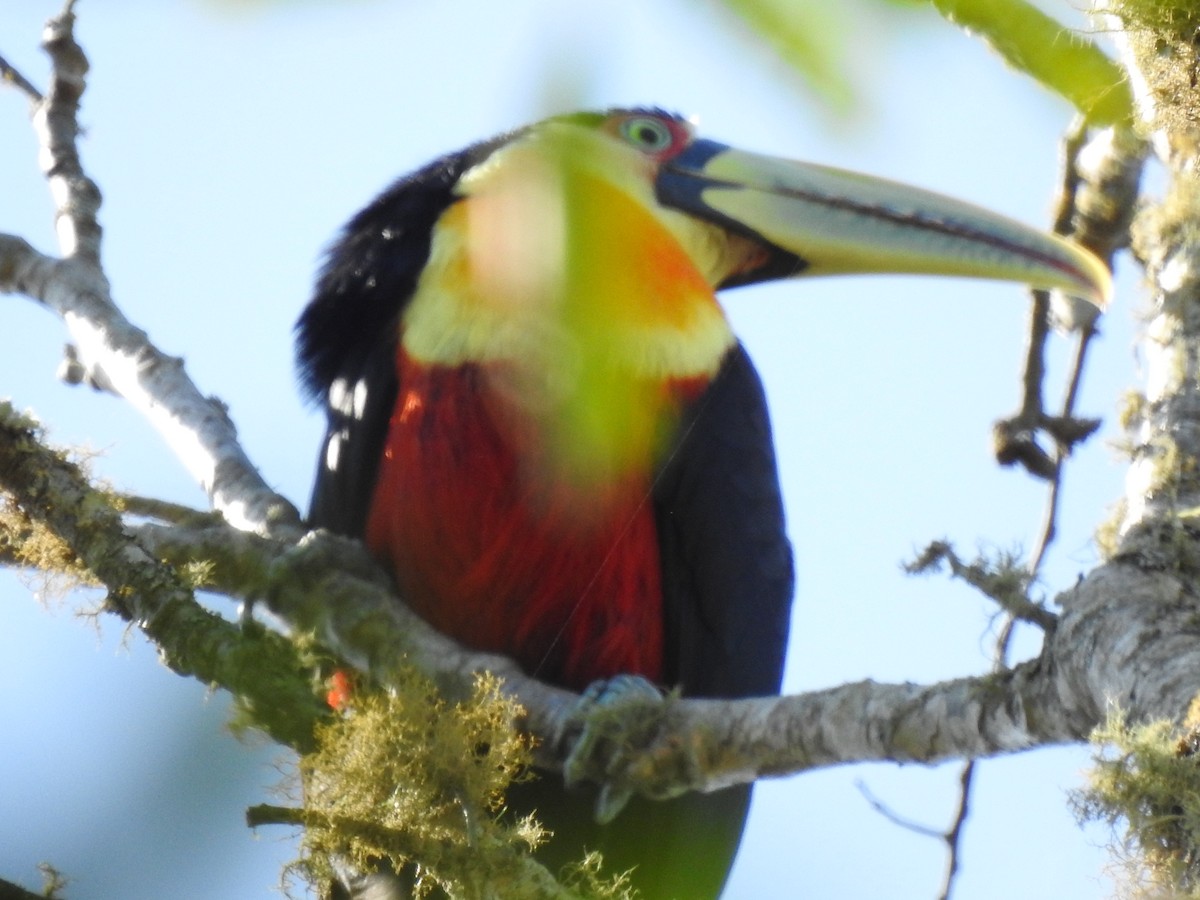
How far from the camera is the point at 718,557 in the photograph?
12.1ft

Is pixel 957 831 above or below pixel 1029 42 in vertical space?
above

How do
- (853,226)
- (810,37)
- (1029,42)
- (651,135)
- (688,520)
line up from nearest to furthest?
(810,37) < (1029,42) < (688,520) < (853,226) < (651,135)

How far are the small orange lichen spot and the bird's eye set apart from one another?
184 centimetres

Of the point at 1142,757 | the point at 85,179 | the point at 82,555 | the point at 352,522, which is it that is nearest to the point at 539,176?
the point at 1142,757

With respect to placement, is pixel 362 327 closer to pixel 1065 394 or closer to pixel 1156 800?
pixel 1065 394

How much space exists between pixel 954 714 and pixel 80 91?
3.19 metres

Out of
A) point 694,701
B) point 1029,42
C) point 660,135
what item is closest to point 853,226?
point 660,135

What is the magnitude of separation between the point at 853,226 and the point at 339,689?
1877 millimetres

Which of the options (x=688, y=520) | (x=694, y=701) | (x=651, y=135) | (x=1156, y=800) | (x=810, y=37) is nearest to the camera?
(x=810, y=37)

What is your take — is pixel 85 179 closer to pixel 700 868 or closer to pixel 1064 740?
pixel 700 868

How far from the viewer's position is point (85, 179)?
4.24 meters

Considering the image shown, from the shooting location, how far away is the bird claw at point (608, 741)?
2.61 metres

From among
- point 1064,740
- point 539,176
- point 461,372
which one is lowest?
point 539,176

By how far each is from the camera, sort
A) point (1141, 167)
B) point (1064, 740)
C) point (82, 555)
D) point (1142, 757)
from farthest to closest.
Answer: point (1141, 167) < point (82, 555) < point (1064, 740) < point (1142, 757)
